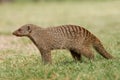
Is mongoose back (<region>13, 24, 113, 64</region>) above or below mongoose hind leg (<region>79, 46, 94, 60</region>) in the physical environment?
above

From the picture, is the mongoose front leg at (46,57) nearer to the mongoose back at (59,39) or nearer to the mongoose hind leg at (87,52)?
the mongoose back at (59,39)

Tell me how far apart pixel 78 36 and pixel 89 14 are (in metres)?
14.5

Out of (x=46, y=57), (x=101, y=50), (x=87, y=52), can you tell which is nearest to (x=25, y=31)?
(x=46, y=57)

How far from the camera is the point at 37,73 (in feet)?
26.1

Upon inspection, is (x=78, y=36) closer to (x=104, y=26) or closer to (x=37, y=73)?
(x=37, y=73)

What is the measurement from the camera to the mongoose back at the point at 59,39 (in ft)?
→ 29.3

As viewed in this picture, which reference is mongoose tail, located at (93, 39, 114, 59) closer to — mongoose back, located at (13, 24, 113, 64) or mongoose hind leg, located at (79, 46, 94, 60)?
mongoose back, located at (13, 24, 113, 64)

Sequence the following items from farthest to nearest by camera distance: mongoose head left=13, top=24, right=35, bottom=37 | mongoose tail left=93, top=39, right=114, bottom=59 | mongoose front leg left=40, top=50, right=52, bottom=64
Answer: mongoose tail left=93, top=39, right=114, bottom=59 → mongoose head left=13, top=24, right=35, bottom=37 → mongoose front leg left=40, top=50, right=52, bottom=64

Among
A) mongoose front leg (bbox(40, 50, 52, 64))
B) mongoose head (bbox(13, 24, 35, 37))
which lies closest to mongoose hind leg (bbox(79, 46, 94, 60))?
mongoose front leg (bbox(40, 50, 52, 64))

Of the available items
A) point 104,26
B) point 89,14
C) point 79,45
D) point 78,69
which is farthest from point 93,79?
point 89,14

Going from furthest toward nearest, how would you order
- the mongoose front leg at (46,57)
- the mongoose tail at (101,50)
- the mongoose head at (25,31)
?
1. the mongoose tail at (101,50)
2. the mongoose head at (25,31)
3. the mongoose front leg at (46,57)

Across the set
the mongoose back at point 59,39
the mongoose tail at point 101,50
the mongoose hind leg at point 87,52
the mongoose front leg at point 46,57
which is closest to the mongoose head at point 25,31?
the mongoose back at point 59,39

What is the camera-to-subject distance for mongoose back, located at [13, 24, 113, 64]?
8.92 metres

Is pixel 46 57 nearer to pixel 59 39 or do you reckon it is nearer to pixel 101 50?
pixel 59 39
